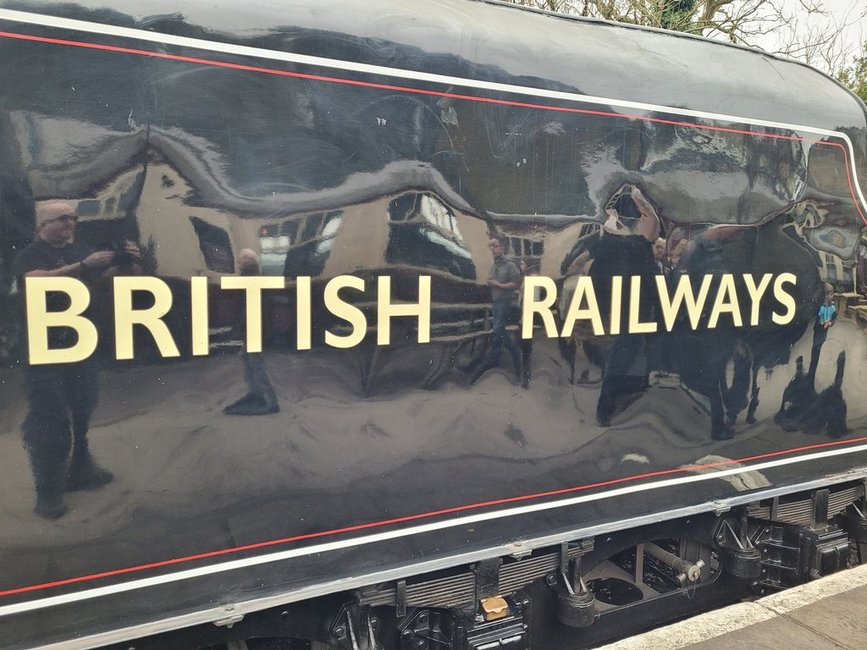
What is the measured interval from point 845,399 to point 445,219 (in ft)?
8.03

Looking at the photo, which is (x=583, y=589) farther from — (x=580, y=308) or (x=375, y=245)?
(x=375, y=245)

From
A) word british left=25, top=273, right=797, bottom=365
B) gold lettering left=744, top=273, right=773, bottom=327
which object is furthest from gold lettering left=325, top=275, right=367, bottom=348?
gold lettering left=744, top=273, right=773, bottom=327

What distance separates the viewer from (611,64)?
244 cm

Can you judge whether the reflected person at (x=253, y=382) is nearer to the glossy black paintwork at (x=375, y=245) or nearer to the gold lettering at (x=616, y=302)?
the glossy black paintwork at (x=375, y=245)

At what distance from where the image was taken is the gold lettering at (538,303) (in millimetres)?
2307

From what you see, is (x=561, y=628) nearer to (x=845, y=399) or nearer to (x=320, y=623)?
(x=320, y=623)

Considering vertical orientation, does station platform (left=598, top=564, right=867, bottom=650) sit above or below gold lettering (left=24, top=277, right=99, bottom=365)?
below

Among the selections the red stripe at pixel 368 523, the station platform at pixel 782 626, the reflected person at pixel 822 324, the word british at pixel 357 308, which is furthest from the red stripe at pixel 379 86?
the station platform at pixel 782 626

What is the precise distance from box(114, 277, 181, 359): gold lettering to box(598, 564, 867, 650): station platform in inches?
81.9

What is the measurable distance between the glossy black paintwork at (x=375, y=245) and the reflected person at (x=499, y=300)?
45 millimetres

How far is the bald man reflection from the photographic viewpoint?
1.63 meters

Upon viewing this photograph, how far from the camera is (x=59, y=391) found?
1.66 metres

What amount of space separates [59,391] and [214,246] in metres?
0.55

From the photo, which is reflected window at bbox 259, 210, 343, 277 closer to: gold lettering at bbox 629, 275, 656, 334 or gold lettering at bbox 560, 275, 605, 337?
gold lettering at bbox 560, 275, 605, 337
